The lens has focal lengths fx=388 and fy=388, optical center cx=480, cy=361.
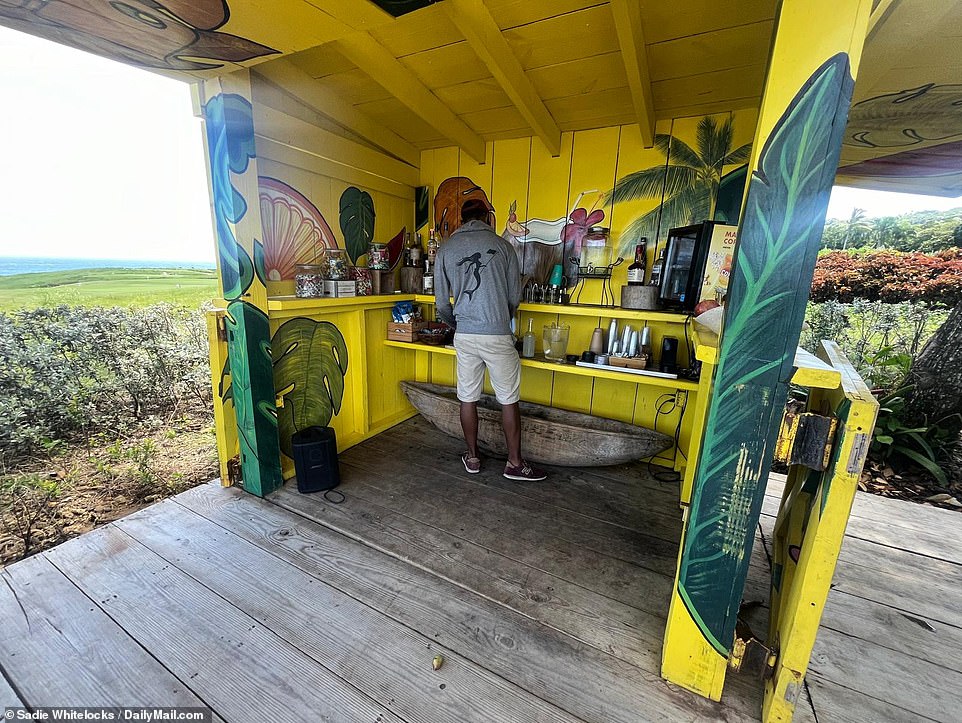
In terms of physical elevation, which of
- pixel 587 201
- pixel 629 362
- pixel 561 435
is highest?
pixel 587 201

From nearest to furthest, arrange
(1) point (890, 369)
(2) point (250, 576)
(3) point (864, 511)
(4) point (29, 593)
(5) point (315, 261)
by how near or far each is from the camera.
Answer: (4) point (29, 593) → (2) point (250, 576) → (3) point (864, 511) → (5) point (315, 261) → (1) point (890, 369)

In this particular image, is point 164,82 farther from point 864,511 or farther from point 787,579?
point 864,511

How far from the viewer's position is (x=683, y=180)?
2.59m

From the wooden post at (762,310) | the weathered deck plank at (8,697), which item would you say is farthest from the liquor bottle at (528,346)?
the weathered deck plank at (8,697)

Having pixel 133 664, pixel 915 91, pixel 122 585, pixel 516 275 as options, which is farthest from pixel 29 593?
pixel 915 91

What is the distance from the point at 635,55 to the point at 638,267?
1220mm

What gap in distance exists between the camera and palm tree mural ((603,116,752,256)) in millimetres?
2461

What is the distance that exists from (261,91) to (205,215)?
0.78m

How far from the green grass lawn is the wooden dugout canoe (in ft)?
6.18

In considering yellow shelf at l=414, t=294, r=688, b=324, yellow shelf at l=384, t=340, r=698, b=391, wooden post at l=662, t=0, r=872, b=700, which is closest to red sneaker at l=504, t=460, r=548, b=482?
yellow shelf at l=384, t=340, r=698, b=391

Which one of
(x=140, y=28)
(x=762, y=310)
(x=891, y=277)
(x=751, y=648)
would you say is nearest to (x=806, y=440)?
(x=762, y=310)

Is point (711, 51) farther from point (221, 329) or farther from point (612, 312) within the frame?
point (221, 329)

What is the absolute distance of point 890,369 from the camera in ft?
11.4

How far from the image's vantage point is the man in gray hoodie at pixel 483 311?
2.43m
